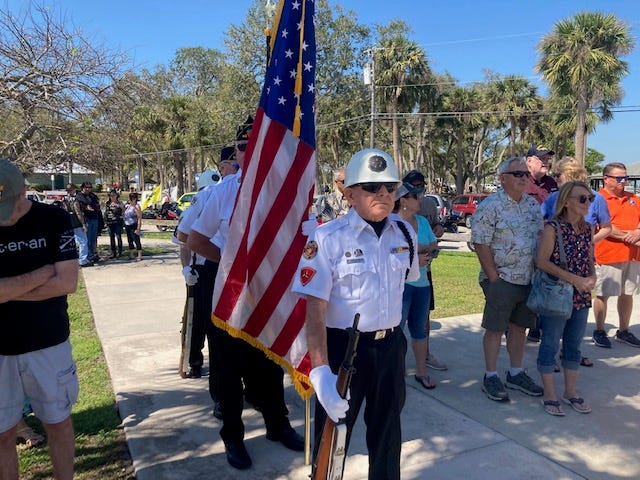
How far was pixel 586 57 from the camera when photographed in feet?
79.7

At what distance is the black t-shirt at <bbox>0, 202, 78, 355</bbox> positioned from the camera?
8.24 feet

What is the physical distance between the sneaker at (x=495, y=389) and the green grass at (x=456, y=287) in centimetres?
274

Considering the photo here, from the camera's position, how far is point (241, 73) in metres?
30.0

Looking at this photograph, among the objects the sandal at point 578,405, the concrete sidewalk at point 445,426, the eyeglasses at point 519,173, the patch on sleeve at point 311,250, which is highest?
the eyeglasses at point 519,173

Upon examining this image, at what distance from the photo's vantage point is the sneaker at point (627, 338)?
586 centimetres

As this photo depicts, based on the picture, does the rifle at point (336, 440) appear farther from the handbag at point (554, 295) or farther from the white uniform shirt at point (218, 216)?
the handbag at point (554, 295)

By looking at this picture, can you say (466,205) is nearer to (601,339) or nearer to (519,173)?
(601,339)

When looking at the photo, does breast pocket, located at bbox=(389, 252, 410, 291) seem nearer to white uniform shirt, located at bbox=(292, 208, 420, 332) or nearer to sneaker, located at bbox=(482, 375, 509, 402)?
white uniform shirt, located at bbox=(292, 208, 420, 332)

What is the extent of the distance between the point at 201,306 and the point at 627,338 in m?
4.77

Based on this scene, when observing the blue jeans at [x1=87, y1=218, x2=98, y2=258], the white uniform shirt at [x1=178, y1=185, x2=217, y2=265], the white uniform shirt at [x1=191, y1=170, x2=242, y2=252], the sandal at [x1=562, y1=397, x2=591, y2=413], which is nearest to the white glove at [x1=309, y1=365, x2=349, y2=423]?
the white uniform shirt at [x1=191, y1=170, x2=242, y2=252]

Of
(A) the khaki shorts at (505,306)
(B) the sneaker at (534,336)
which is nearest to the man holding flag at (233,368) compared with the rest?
(A) the khaki shorts at (505,306)

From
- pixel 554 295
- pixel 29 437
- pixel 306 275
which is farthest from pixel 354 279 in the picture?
pixel 29 437

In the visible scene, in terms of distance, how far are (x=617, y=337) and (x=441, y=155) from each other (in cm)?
5152

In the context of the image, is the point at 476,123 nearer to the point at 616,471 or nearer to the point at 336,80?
the point at 336,80
